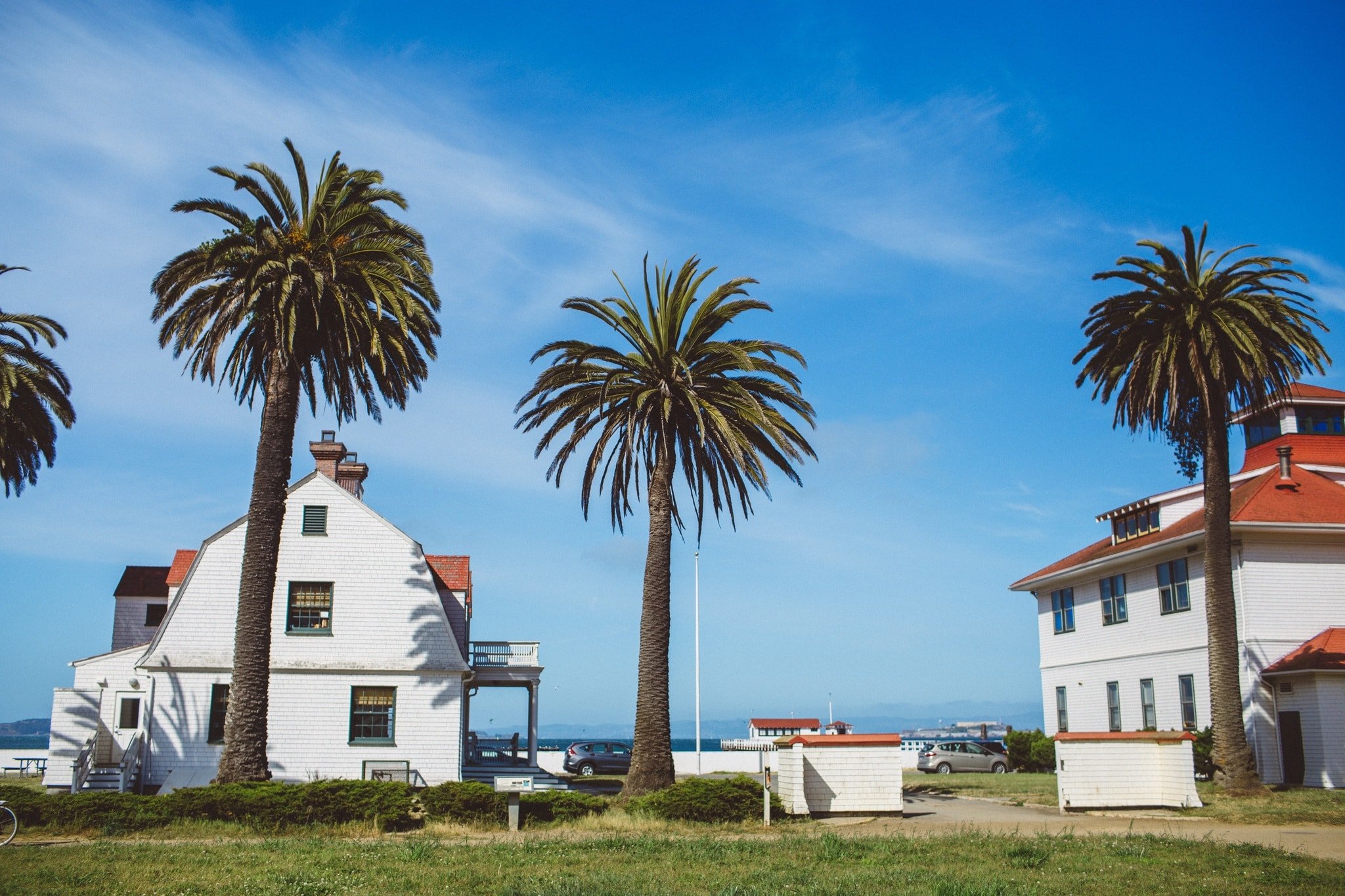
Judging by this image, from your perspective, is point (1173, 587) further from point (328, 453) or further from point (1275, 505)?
point (328, 453)

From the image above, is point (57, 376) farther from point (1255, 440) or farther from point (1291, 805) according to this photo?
point (1255, 440)

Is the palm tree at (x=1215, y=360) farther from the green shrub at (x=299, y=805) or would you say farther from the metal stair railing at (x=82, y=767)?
the metal stair railing at (x=82, y=767)

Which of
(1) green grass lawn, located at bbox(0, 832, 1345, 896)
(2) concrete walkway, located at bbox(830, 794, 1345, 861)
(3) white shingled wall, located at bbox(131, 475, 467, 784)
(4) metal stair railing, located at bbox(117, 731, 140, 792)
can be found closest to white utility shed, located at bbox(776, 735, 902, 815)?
(2) concrete walkway, located at bbox(830, 794, 1345, 861)

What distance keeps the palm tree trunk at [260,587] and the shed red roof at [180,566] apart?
44.0 feet

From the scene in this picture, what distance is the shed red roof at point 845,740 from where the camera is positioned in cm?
2420

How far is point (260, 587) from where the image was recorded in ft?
86.8

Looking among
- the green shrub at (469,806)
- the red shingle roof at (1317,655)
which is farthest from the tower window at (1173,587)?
the green shrub at (469,806)

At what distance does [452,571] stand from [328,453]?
618 centimetres

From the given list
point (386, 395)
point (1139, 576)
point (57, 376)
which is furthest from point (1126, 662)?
point (57, 376)

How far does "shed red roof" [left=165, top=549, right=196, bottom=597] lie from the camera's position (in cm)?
3875

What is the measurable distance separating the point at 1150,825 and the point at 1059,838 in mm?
3972

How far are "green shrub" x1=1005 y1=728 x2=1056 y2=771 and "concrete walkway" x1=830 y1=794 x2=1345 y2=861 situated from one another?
2452 centimetres

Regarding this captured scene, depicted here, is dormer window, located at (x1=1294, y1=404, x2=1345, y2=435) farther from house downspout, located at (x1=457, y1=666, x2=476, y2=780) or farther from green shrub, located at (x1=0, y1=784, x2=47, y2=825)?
green shrub, located at (x1=0, y1=784, x2=47, y2=825)

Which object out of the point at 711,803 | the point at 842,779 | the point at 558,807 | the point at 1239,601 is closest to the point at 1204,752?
the point at 1239,601
